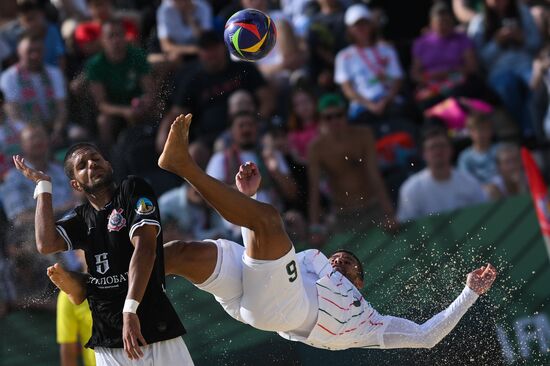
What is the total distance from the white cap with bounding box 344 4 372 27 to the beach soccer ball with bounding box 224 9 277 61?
15.9 feet

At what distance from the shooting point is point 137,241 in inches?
275

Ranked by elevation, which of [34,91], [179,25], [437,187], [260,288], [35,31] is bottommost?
[437,187]

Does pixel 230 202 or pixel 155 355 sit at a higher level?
pixel 230 202

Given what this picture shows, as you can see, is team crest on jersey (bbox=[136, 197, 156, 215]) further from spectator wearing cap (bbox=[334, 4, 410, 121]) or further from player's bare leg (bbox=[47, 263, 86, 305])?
spectator wearing cap (bbox=[334, 4, 410, 121])

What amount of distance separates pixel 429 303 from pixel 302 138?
3.98 metres

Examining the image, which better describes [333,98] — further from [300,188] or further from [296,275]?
[296,275]

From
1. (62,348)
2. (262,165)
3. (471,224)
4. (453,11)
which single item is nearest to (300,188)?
(262,165)

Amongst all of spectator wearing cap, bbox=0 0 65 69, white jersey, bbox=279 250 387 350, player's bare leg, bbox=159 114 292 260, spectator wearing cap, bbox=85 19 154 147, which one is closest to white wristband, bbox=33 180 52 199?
player's bare leg, bbox=159 114 292 260

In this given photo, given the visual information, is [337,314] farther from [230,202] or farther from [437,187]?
[437,187]

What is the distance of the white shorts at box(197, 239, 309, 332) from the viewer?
24.5 ft

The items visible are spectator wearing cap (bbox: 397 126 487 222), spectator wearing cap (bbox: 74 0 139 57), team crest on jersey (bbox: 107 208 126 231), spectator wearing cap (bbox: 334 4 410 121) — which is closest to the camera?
team crest on jersey (bbox: 107 208 126 231)

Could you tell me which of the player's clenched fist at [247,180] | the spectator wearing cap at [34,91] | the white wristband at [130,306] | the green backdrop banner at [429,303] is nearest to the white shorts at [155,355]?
the white wristband at [130,306]

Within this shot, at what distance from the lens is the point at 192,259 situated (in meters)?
7.62

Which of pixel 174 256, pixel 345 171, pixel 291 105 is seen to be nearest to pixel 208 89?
pixel 291 105
